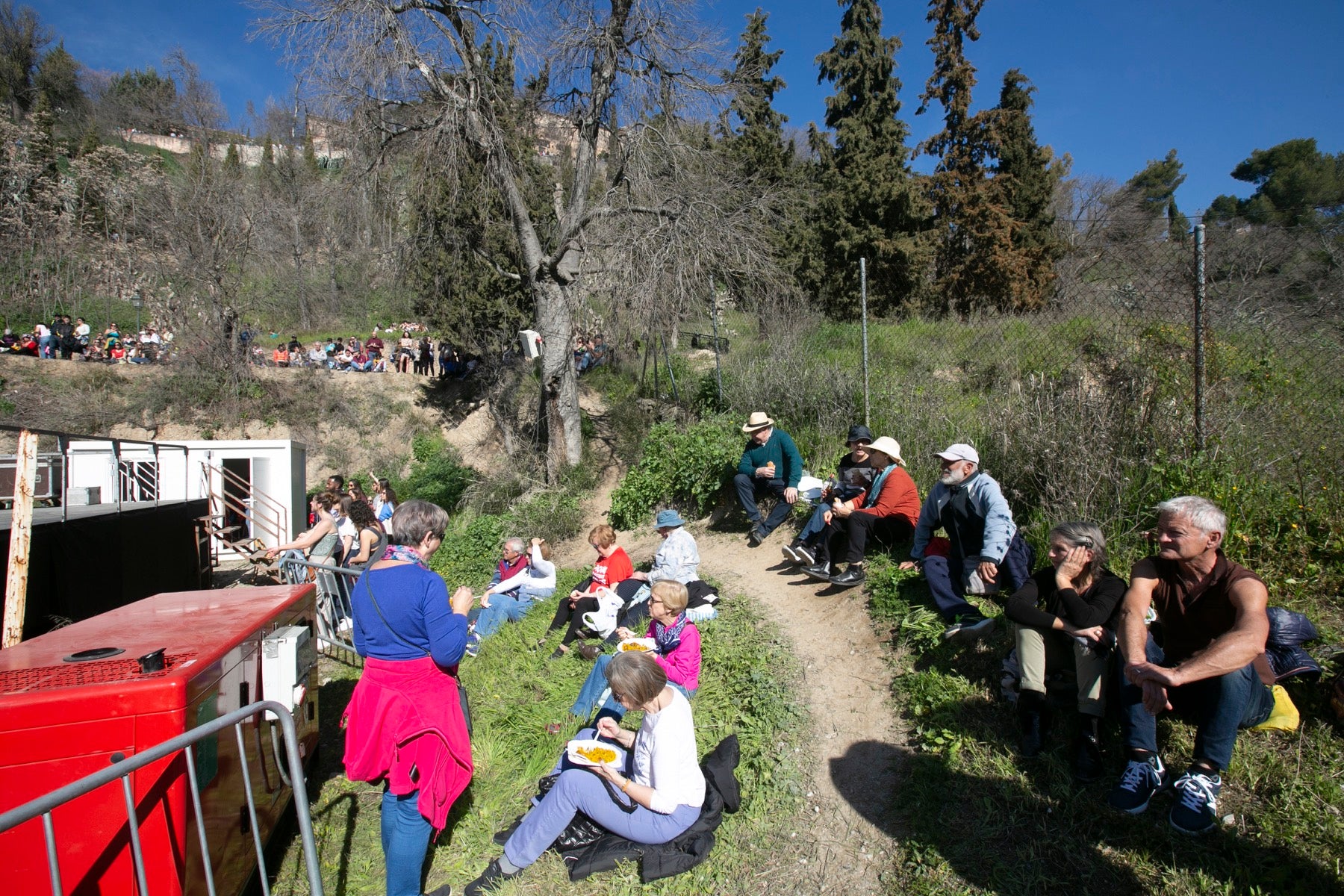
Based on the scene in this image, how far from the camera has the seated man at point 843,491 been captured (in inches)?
248

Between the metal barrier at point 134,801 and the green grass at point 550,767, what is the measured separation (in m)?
1.28

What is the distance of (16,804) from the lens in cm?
246

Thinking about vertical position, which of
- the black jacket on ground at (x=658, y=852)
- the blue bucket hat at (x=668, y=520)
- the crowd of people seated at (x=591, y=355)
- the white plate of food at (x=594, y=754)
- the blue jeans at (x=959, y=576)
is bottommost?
the black jacket on ground at (x=658, y=852)

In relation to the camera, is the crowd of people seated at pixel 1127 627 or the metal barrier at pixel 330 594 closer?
the crowd of people seated at pixel 1127 627

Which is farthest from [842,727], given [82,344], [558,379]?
[82,344]

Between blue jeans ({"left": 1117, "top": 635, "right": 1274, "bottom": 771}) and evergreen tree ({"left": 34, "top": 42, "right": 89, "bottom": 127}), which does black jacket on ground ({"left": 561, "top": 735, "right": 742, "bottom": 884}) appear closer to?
blue jeans ({"left": 1117, "top": 635, "right": 1274, "bottom": 771})

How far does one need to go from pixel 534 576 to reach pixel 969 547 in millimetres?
4676

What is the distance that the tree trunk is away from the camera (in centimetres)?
1323

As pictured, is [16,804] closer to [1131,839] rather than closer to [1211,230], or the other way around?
[1131,839]

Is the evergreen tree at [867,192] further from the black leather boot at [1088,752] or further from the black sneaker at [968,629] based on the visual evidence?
the black leather boot at [1088,752]

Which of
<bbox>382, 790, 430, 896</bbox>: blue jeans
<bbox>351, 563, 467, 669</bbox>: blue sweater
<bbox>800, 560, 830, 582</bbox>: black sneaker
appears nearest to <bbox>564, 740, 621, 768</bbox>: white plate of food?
<bbox>382, 790, 430, 896</bbox>: blue jeans

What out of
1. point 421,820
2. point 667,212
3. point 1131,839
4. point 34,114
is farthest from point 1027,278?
point 34,114

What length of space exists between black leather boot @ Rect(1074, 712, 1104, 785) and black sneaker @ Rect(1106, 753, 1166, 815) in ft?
0.50

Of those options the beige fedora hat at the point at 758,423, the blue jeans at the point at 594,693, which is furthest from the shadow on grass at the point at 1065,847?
the beige fedora hat at the point at 758,423
